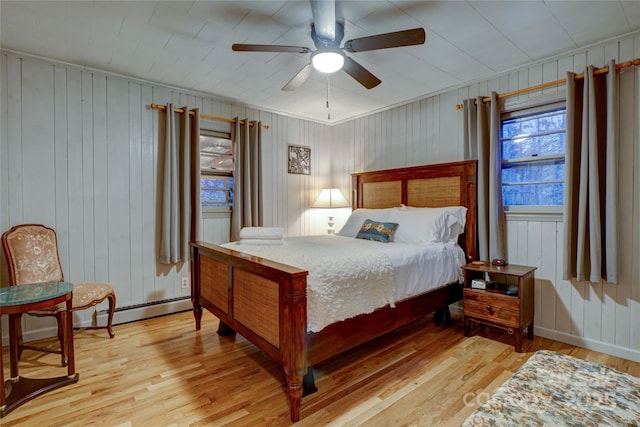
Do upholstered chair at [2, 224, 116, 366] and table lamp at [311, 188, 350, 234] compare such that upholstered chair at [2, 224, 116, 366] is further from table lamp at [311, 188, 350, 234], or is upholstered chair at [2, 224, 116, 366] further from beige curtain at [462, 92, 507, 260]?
beige curtain at [462, 92, 507, 260]

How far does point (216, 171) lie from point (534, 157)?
3484mm

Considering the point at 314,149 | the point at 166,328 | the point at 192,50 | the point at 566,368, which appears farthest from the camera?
the point at 314,149

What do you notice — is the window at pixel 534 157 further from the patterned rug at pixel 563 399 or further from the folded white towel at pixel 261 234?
the folded white towel at pixel 261 234

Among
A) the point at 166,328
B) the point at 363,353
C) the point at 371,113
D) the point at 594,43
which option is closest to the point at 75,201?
the point at 166,328

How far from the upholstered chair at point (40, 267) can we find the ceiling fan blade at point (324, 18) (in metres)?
2.74

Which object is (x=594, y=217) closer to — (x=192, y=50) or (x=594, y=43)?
(x=594, y=43)

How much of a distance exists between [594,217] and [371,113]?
282 centimetres

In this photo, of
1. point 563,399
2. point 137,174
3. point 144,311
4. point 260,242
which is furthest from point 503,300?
point 137,174

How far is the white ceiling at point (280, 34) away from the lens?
2.11 m

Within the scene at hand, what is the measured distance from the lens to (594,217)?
Answer: 2500 millimetres

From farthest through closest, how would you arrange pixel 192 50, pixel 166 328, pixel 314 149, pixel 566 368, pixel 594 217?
pixel 314 149
pixel 166 328
pixel 192 50
pixel 594 217
pixel 566 368

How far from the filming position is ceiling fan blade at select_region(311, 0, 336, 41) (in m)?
1.83

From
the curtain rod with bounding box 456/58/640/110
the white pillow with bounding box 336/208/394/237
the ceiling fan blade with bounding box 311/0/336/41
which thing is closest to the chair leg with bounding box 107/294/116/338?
the white pillow with bounding box 336/208/394/237

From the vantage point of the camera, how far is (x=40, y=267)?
107 inches
